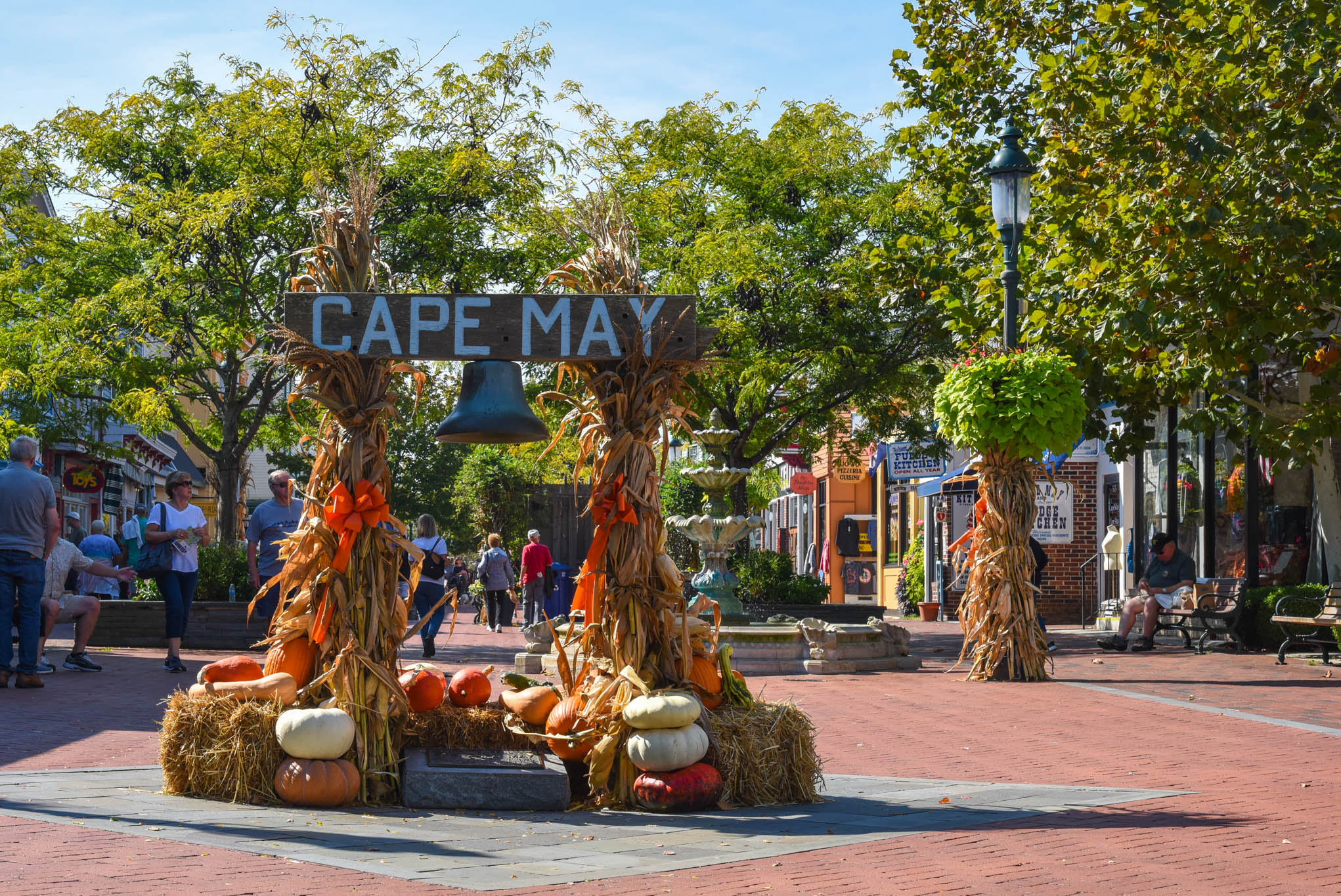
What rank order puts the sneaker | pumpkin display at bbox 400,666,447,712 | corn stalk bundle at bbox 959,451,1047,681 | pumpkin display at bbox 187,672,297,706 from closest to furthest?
pumpkin display at bbox 187,672,297,706
pumpkin display at bbox 400,666,447,712
the sneaker
corn stalk bundle at bbox 959,451,1047,681

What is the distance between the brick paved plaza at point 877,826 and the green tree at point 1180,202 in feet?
14.0

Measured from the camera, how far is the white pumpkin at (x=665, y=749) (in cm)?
628

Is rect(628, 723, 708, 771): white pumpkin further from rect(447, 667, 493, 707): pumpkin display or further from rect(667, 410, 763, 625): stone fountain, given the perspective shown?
rect(667, 410, 763, 625): stone fountain

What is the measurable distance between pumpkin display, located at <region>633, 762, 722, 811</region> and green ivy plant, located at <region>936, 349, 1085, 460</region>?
23.8 feet

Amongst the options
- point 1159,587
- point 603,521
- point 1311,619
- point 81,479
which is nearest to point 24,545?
point 603,521

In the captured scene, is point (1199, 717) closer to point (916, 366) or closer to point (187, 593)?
point (187, 593)

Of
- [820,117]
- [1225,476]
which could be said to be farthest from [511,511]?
[1225,476]

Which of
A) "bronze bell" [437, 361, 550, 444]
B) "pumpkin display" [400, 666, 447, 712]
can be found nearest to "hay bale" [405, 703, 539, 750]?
"pumpkin display" [400, 666, 447, 712]

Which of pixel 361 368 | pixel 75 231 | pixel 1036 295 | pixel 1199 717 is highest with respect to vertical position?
pixel 75 231

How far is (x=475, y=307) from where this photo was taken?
6.61m

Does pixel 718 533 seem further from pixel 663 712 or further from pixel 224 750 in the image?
pixel 224 750

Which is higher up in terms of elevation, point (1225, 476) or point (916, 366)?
point (916, 366)

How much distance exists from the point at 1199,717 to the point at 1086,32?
26.9ft

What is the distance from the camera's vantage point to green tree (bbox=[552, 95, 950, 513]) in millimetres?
20531
